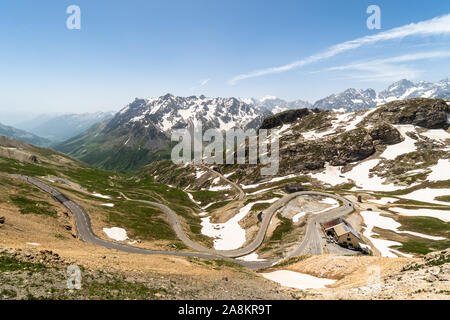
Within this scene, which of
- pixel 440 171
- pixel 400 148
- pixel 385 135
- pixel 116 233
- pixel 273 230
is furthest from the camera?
pixel 385 135

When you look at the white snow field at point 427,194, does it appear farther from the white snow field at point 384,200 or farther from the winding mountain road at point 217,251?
the winding mountain road at point 217,251

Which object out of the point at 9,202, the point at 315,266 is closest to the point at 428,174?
the point at 315,266

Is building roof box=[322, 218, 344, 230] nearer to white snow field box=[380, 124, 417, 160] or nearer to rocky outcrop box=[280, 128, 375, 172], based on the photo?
rocky outcrop box=[280, 128, 375, 172]

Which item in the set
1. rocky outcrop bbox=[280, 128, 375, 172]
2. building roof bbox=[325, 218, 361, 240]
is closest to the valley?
rocky outcrop bbox=[280, 128, 375, 172]

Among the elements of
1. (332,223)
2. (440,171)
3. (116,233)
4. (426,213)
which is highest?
(440,171)

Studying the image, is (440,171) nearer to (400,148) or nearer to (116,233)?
(400,148)

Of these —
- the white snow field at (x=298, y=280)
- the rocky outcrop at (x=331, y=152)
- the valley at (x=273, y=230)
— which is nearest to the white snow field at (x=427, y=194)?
the valley at (x=273, y=230)

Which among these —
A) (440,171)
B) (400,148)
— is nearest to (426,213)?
(440,171)
